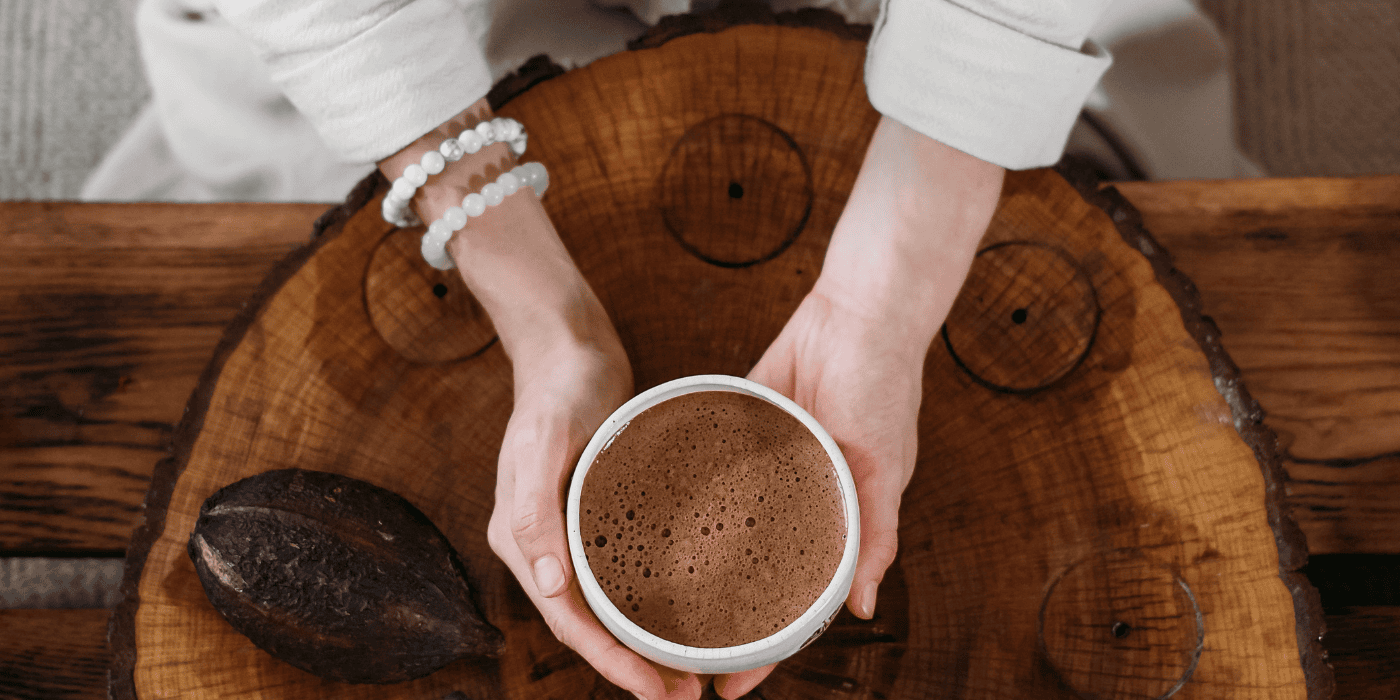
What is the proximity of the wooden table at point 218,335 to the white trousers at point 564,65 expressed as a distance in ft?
0.53

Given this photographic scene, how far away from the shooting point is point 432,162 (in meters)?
0.64

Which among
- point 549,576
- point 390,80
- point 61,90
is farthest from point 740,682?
point 61,90

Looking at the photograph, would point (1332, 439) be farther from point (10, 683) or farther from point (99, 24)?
point (99, 24)

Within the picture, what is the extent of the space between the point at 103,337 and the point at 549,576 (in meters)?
0.63

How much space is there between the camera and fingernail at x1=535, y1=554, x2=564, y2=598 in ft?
1.69

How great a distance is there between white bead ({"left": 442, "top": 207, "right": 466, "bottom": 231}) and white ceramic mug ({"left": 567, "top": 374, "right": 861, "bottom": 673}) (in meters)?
0.25

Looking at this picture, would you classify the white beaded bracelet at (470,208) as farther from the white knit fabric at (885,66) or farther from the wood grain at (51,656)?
the wood grain at (51,656)

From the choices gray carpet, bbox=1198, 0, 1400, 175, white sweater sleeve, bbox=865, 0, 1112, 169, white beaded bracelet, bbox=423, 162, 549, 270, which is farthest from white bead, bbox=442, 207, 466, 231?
gray carpet, bbox=1198, 0, 1400, 175

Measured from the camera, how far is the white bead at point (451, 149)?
2.10 feet

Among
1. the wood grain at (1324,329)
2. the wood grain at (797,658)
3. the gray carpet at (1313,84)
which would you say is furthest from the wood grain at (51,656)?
the gray carpet at (1313,84)

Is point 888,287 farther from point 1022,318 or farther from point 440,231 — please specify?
point 440,231

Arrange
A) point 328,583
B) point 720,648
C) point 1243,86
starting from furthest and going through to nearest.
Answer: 1. point 1243,86
2. point 328,583
3. point 720,648

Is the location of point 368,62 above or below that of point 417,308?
above

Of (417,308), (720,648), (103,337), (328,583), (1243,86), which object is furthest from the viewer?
(1243,86)
